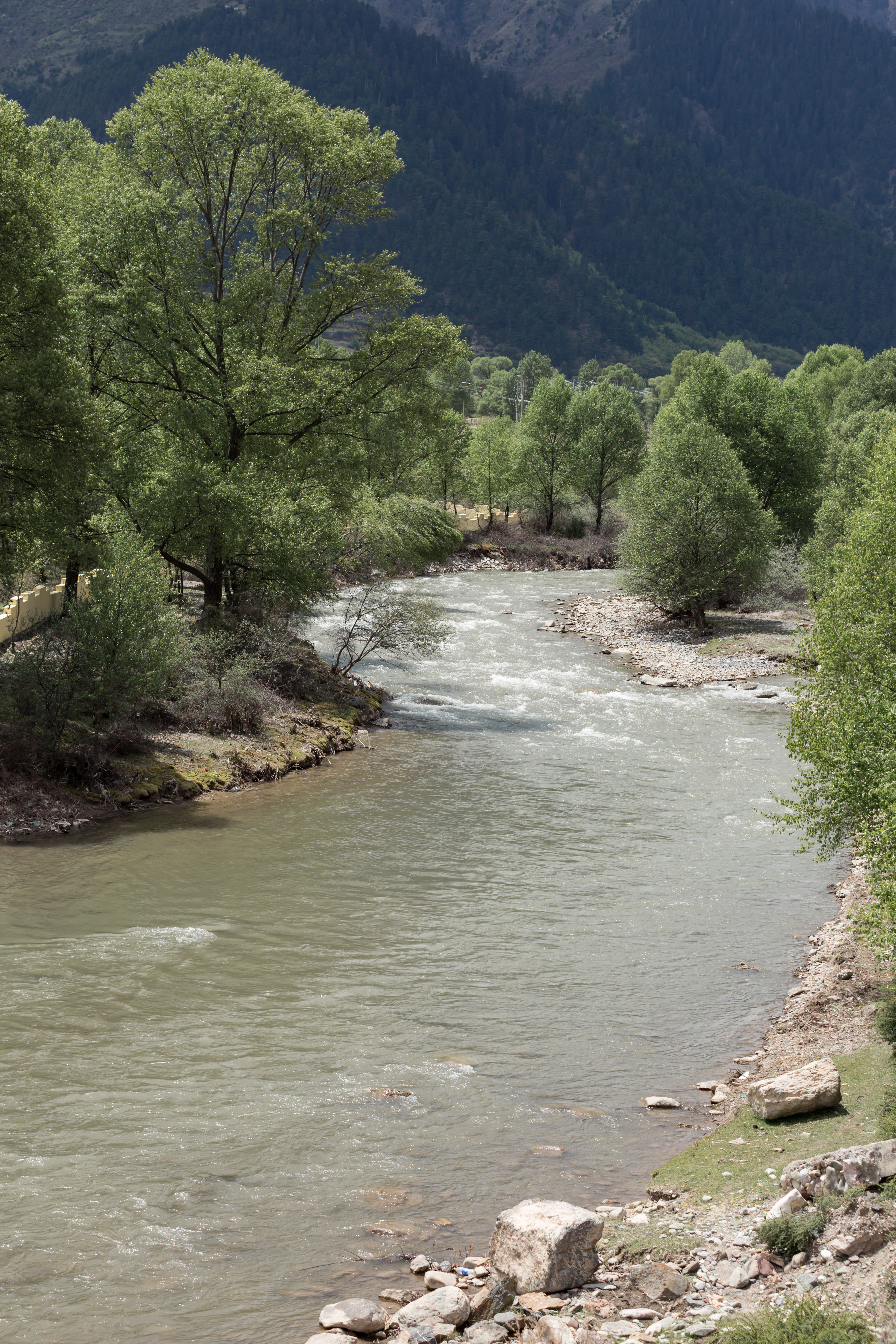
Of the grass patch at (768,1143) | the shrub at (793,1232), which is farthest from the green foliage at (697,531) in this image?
the shrub at (793,1232)

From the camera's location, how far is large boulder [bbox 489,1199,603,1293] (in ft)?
24.9

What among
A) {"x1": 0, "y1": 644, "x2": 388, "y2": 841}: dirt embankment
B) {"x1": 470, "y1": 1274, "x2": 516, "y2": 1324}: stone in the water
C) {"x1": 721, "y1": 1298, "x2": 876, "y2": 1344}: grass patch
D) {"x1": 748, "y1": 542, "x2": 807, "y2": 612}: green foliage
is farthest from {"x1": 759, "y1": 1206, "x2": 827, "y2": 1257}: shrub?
{"x1": 748, "y1": 542, "x2": 807, "y2": 612}: green foliage

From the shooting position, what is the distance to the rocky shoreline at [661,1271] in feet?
22.6

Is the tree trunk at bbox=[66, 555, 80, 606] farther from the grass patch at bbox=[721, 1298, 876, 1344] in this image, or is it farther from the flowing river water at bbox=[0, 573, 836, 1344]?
the grass patch at bbox=[721, 1298, 876, 1344]

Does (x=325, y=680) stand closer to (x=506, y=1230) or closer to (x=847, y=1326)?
(x=506, y=1230)

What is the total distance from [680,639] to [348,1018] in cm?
3961

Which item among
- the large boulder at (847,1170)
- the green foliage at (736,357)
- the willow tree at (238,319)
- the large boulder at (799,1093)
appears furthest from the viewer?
the green foliage at (736,357)

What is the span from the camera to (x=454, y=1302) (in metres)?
7.32

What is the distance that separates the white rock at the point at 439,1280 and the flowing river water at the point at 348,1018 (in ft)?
1.56

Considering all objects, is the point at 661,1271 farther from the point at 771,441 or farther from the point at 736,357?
the point at 736,357

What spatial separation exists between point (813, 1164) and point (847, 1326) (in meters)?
2.37

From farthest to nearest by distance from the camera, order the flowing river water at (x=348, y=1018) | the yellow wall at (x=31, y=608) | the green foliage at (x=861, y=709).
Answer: the yellow wall at (x=31, y=608) → the green foliage at (x=861, y=709) → the flowing river water at (x=348, y=1018)

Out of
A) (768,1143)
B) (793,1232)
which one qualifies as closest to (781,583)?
(768,1143)

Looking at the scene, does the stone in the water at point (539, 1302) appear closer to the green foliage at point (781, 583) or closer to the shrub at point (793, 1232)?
the shrub at point (793, 1232)
